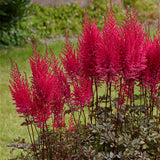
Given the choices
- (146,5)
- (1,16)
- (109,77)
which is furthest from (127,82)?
(146,5)

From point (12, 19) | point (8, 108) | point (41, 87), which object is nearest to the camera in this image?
point (41, 87)

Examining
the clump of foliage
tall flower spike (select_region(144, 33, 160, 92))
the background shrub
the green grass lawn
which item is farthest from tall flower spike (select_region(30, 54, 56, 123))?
the background shrub

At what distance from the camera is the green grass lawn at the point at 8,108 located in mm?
4223

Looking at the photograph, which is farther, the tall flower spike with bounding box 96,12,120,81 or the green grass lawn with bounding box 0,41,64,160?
the green grass lawn with bounding box 0,41,64,160

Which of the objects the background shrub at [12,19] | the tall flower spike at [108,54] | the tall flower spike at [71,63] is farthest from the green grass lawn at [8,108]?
the tall flower spike at [108,54]

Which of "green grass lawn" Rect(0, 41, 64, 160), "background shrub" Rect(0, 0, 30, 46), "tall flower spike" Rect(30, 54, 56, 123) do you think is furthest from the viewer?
"background shrub" Rect(0, 0, 30, 46)

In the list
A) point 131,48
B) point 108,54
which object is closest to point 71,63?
point 108,54

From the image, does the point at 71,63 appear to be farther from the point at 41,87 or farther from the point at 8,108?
the point at 8,108

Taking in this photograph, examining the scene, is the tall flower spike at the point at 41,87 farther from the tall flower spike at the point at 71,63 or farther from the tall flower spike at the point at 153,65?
the tall flower spike at the point at 153,65

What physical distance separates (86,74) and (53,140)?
653 millimetres

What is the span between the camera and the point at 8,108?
16.9ft

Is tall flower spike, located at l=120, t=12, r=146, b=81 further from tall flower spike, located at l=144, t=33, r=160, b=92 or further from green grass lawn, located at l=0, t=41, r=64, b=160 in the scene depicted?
green grass lawn, located at l=0, t=41, r=64, b=160

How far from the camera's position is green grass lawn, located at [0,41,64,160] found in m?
4.22

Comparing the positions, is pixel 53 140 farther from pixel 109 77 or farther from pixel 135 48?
pixel 135 48
